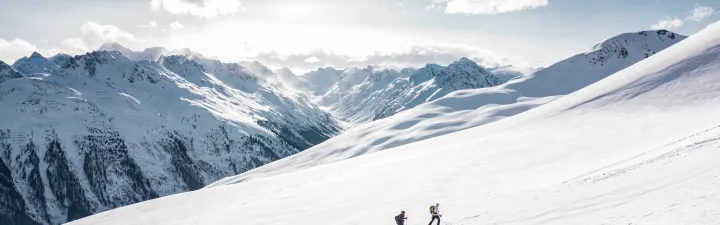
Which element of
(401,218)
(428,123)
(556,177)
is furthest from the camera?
(428,123)

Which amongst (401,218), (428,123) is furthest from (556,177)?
(428,123)

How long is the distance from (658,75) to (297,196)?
55.1m

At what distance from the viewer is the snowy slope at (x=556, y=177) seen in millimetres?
23125

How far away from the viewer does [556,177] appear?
33.0m

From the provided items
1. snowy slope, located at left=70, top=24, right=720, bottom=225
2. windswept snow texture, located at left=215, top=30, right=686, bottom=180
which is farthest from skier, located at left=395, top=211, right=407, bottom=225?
windswept snow texture, located at left=215, top=30, right=686, bottom=180

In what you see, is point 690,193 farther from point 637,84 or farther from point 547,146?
point 637,84

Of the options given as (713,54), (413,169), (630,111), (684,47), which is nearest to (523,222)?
(413,169)

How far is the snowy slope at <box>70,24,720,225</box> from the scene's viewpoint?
23125 mm

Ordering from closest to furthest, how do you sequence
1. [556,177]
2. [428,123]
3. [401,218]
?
1. [401,218]
2. [556,177]
3. [428,123]

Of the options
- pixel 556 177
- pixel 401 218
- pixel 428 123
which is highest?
pixel 428 123

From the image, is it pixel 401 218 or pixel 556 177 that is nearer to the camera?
pixel 401 218

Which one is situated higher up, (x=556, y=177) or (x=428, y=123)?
(x=428, y=123)

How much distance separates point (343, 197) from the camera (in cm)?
4006

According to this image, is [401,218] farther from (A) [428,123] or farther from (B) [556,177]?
(A) [428,123]
